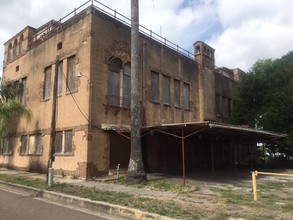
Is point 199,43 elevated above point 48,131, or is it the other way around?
point 199,43

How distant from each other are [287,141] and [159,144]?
11.9 metres

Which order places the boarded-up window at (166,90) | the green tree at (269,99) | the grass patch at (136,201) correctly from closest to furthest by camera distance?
the grass patch at (136,201), the boarded-up window at (166,90), the green tree at (269,99)

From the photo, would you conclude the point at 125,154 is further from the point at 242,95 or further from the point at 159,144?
the point at 242,95

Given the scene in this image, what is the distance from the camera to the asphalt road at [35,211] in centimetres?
887

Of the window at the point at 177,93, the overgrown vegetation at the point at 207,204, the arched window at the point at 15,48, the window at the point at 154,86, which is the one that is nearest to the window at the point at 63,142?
the overgrown vegetation at the point at 207,204

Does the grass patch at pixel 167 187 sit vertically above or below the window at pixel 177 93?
below

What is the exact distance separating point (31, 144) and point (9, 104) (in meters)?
3.11

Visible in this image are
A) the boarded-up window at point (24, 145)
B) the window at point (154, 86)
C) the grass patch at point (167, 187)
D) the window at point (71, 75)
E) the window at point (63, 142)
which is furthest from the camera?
the boarded-up window at point (24, 145)

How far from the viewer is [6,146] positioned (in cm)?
2578

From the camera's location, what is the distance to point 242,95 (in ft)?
106

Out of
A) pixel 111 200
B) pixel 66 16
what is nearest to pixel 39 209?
pixel 111 200

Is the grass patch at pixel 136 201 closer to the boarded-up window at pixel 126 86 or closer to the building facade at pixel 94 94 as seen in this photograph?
the building facade at pixel 94 94

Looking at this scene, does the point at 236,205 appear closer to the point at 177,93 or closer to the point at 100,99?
the point at 100,99

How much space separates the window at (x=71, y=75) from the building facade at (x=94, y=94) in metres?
0.06
